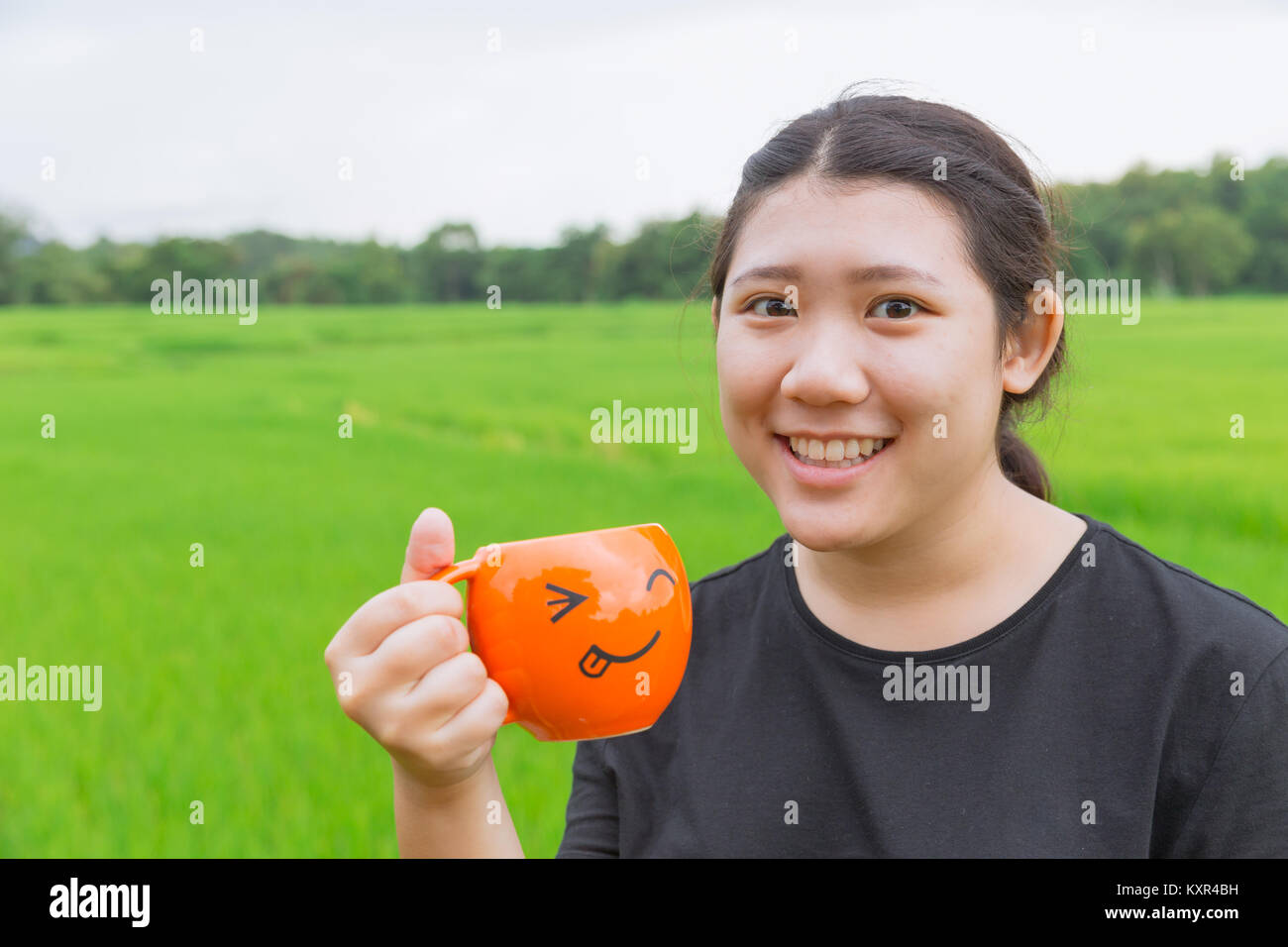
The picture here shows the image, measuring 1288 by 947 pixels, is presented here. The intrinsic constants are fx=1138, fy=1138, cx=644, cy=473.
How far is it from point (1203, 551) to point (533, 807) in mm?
3673

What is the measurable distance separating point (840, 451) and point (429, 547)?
1.68 ft

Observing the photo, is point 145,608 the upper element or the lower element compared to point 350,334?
lower

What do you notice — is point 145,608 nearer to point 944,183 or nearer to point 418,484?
point 418,484

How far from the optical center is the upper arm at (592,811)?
1607mm

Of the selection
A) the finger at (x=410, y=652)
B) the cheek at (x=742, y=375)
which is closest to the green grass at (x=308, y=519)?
the cheek at (x=742, y=375)

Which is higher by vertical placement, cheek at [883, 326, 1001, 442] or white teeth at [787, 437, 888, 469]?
cheek at [883, 326, 1001, 442]

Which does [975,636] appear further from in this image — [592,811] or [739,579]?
[592,811]

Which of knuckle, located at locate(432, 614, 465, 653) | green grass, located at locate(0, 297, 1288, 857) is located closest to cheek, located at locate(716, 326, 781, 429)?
green grass, located at locate(0, 297, 1288, 857)

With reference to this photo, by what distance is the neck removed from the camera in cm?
152

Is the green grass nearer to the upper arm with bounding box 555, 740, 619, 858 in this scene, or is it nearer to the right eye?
the right eye

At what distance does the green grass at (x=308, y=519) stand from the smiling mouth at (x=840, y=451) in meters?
0.35

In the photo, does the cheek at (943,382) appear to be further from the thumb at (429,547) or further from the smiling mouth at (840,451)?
the thumb at (429,547)

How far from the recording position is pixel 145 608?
206 inches
